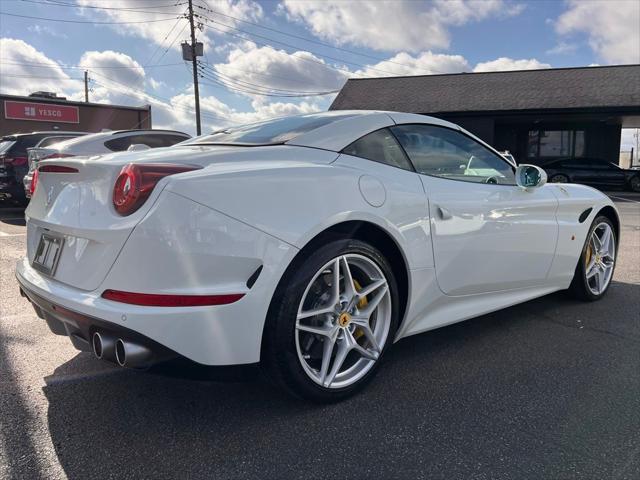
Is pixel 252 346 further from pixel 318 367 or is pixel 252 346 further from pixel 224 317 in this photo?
pixel 318 367

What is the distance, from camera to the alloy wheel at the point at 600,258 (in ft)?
14.4

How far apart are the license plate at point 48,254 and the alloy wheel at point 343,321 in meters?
1.15


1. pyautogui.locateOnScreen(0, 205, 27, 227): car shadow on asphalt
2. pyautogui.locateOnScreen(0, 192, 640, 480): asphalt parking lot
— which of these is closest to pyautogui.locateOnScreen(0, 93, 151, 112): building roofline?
pyautogui.locateOnScreen(0, 205, 27, 227): car shadow on asphalt

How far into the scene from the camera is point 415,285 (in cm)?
279

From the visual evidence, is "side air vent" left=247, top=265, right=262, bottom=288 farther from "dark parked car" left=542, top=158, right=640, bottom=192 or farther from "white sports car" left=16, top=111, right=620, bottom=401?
"dark parked car" left=542, top=158, right=640, bottom=192

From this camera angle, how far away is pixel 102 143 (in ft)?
26.0

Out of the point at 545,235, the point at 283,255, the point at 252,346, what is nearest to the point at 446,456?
the point at 252,346

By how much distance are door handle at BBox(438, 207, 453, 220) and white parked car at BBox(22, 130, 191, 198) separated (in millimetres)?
5483

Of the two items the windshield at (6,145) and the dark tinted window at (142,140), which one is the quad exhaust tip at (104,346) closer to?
the dark tinted window at (142,140)

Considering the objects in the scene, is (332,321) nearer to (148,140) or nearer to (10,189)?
(148,140)

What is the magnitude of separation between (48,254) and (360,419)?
166cm

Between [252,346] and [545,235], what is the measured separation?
243cm

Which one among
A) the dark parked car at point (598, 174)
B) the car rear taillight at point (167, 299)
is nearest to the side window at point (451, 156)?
the car rear taillight at point (167, 299)

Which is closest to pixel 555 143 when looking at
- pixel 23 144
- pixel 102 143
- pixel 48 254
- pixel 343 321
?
pixel 102 143
